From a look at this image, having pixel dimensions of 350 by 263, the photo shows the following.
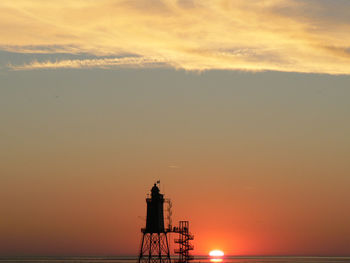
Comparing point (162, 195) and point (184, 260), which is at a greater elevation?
point (162, 195)

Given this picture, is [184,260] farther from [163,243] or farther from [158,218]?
[158,218]

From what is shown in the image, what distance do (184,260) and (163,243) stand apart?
23.8 feet

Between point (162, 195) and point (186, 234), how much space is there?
921cm

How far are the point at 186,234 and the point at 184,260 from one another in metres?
7.76

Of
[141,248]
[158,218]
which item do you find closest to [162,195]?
[158,218]

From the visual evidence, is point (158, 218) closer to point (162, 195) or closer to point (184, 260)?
point (162, 195)

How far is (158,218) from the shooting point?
334ft

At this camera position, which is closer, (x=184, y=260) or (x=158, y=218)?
(x=158, y=218)

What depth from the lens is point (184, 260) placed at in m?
112

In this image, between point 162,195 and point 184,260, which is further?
point 184,260

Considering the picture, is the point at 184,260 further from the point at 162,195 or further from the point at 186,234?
the point at 162,195

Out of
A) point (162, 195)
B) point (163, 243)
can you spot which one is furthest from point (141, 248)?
point (162, 195)

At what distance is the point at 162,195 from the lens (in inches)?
4055

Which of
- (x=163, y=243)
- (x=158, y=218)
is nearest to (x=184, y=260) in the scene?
(x=163, y=243)
